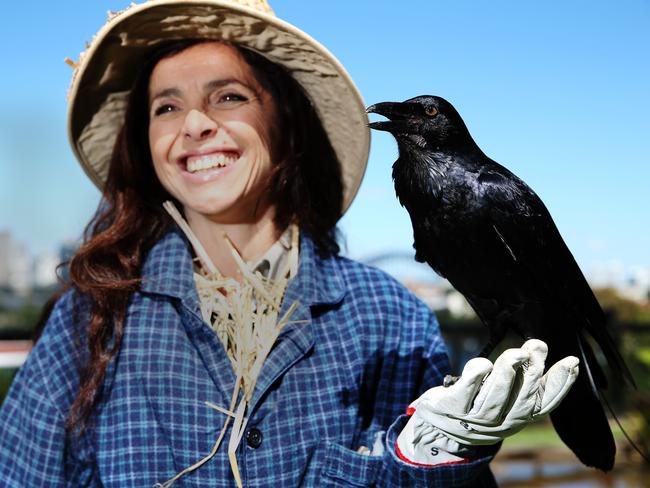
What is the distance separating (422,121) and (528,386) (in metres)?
0.46

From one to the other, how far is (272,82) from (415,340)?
77 cm

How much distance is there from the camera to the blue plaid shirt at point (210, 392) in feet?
5.30

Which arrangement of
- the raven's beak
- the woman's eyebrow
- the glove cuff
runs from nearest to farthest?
the raven's beak < the glove cuff < the woman's eyebrow

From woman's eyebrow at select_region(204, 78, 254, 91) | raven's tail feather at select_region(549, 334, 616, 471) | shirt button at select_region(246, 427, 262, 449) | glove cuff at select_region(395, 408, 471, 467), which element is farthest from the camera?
woman's eyebrow at select_region(204, 78, 254, 91)

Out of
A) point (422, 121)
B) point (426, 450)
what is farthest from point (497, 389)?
point (422, 121)

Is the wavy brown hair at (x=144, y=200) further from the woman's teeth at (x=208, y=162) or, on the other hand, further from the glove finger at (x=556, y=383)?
the glove finger at (x=556, y=383)

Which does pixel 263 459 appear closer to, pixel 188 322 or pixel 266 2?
pixel 188 322

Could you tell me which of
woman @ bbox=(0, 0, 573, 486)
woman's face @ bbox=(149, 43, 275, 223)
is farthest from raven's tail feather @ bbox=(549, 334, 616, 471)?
woman's face @ bbox=(149, 43, 275, 223)

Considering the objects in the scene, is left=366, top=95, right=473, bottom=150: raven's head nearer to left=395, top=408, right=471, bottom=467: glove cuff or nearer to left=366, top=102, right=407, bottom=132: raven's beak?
left=366, top=102, right=407, bottom=132: raven's beak

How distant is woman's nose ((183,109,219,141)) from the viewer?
1.65 meters

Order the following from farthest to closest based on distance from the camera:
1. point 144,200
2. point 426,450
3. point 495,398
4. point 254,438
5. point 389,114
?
1. point 144,200
2. point 254,438
3. point 426,450
4. point 495,398
5. point 389,114

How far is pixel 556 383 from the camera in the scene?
44.3 inches

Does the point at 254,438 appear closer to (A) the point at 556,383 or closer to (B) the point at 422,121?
(A) the point at 556,383

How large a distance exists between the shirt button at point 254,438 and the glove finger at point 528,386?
63 centimetres
